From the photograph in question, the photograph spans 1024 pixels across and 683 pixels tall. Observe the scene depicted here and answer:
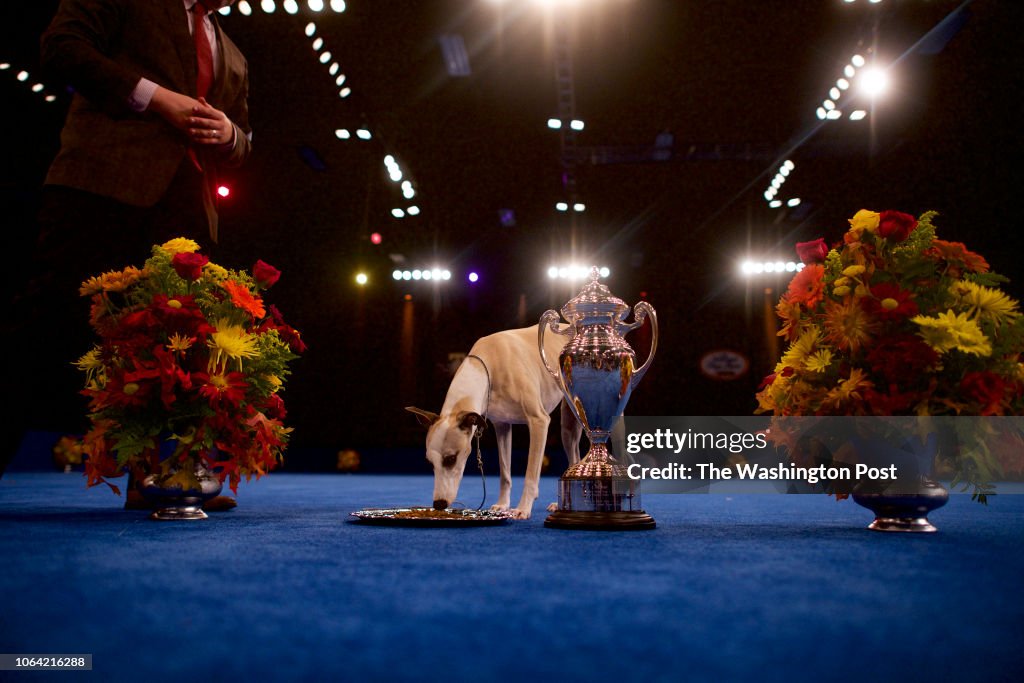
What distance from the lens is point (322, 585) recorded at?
1132mm

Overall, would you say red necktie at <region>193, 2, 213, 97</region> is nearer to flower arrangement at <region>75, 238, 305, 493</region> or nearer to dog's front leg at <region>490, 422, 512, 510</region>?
flower arrangement at <region>75, 238, 305, 493</region>

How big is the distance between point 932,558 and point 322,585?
4.16 feet

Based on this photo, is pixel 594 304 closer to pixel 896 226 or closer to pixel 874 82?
pixel 896 226

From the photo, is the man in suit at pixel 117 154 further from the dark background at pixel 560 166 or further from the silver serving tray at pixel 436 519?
the dark background at pixel 560 166

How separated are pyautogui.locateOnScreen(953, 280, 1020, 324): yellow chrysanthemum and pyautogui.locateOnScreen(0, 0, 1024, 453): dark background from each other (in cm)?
519

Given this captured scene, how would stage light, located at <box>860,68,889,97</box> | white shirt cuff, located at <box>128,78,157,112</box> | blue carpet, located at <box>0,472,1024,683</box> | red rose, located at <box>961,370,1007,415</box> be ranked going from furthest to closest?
stage light, located at <box>860,68,889,97</box> → white shirt cuff, located at <box>128,78,157,112</box> → red rose, located at <box>961,370,1007,415</box> → blue carpet, located at <box>0,472,1024,683</box>

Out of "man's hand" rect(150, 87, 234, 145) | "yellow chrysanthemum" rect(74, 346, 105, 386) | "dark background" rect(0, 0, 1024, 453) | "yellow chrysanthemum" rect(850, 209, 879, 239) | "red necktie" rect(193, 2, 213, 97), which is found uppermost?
"dark background" rect(0, 0, 1024, 453)

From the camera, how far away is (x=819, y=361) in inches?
78.9

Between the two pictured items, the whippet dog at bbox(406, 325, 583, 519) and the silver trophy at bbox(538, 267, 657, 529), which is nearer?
the silver trophy at bbox(538, 267, 657, 529)

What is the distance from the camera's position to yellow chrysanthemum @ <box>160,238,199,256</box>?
7.61 feet

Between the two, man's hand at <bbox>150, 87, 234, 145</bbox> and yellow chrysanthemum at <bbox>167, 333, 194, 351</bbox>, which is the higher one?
man's hand at <bbox>150, 87, 234, 145</bbox>

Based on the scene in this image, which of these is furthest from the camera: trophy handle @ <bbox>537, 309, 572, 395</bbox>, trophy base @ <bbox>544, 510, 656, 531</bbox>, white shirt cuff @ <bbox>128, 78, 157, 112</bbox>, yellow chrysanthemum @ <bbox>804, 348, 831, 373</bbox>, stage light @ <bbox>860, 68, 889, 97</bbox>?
stage light @ <bbox>860, 68, 889, 97</bbox>

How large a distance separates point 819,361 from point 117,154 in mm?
2435

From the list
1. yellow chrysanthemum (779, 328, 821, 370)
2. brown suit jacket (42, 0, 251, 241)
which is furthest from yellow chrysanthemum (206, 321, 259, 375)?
yellow chrysanthemum (779, 328, 821, 370)
